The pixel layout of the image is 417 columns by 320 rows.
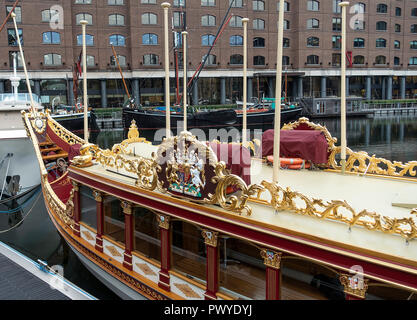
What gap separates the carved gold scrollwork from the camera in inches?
199

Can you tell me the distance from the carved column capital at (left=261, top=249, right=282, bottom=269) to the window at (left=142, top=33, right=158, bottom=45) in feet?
161

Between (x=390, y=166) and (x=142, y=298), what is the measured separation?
5268 millimetres

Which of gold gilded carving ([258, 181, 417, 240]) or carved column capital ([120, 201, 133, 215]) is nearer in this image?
gold gilded carving ([258, 181, 417, 240])

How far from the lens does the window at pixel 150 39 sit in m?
50.1

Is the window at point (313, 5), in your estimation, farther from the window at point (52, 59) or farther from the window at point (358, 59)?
the window at point (52, 59)

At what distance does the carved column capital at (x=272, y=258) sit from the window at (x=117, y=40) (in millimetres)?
50029

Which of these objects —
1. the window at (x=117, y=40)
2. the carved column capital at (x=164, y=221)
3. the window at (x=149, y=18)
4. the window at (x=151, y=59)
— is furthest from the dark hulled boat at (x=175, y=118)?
the carved column capital at (x=164, y=221)

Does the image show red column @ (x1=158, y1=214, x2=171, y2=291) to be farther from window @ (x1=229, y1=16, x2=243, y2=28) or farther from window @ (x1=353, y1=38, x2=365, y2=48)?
window @ (x1=353, y1=38, x2=365, y2=48)

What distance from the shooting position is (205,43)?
5075cm

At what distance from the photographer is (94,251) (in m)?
8.39

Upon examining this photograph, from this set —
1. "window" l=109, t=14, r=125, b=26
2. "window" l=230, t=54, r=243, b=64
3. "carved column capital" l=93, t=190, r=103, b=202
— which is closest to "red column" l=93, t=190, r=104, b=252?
"carved column capital" l=93, t=190, r=103, b=202

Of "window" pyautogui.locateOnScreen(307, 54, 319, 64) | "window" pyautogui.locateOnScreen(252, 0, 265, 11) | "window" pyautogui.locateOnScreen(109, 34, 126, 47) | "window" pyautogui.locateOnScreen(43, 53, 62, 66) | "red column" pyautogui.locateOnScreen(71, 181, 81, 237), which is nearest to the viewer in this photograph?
"red column" pyautogui.locateOnScreen(71, 181, 81, 237)

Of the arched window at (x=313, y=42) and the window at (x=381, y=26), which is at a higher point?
the window at (x=381, y=26)

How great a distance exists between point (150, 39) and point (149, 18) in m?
2.64
